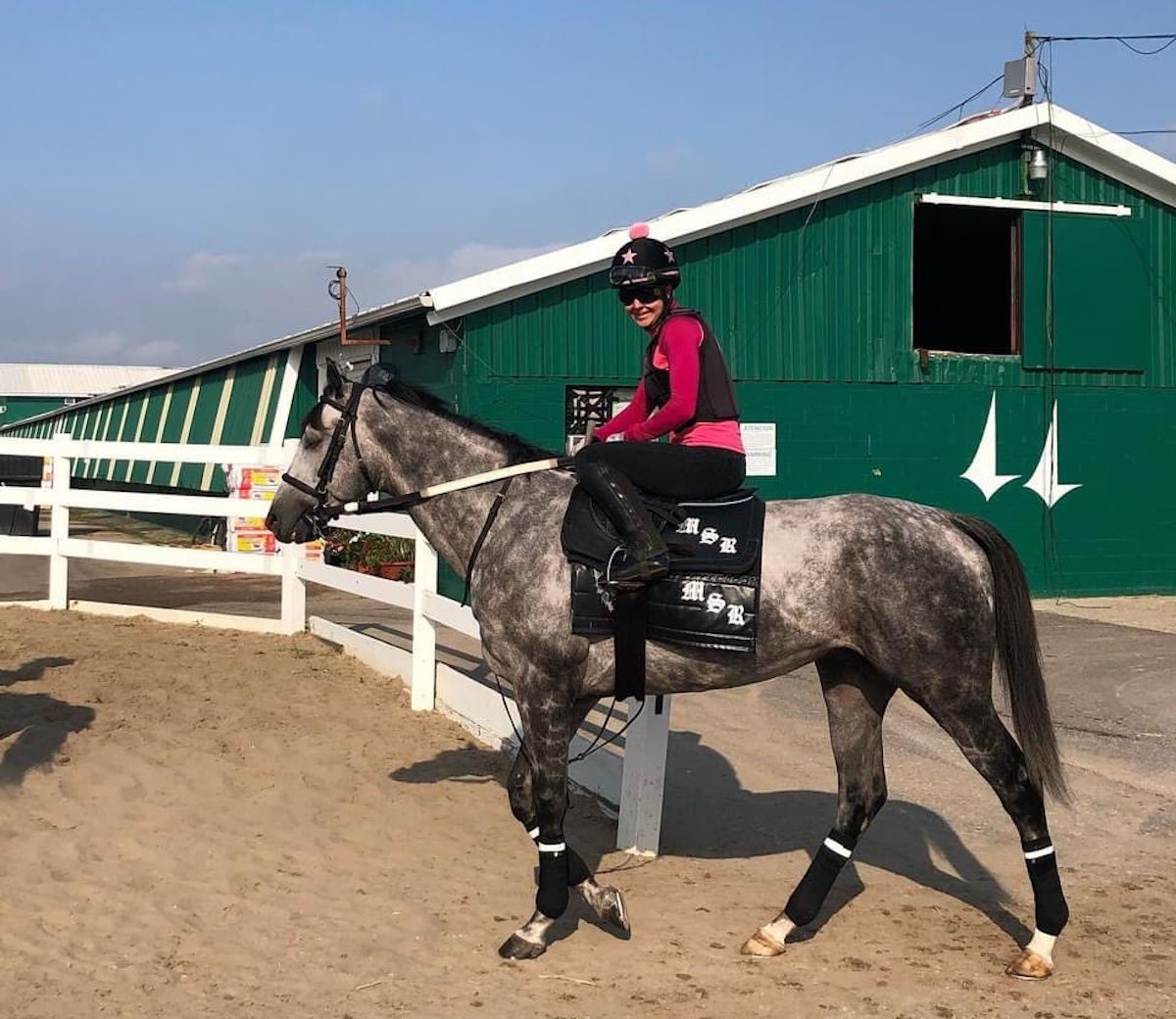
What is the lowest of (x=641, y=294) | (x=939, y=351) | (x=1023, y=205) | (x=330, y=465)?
(x=330, y=465)

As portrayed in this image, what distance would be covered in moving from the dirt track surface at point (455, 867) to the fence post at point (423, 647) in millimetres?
288

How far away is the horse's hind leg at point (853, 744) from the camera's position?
5309 millimetres

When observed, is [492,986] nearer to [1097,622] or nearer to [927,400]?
[1097,622]

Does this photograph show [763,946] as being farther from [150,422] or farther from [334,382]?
[150,422]

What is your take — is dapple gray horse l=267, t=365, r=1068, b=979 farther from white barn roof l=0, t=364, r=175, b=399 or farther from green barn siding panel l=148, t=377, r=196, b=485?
white barn roof l=0, t=364, r=175, b=399

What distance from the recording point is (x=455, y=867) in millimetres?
6051

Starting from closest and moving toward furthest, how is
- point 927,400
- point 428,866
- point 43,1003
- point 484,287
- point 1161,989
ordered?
1. point 43,1003
2. point 1161,989
3. point 428,866
4. point 484,287
5. point 927,400

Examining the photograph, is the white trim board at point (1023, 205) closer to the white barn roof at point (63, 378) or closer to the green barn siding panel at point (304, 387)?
the green barn siding panel at point (304, 387)

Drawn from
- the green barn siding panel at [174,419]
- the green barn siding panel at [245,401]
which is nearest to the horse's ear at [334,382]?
the green barn siding panel at [245,401]

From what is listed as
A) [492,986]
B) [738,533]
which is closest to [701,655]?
[738,533]

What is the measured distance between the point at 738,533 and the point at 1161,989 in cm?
225

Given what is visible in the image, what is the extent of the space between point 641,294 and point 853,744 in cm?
209

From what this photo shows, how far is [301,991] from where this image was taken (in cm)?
454

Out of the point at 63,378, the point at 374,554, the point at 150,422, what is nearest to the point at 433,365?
the point at 374,554
